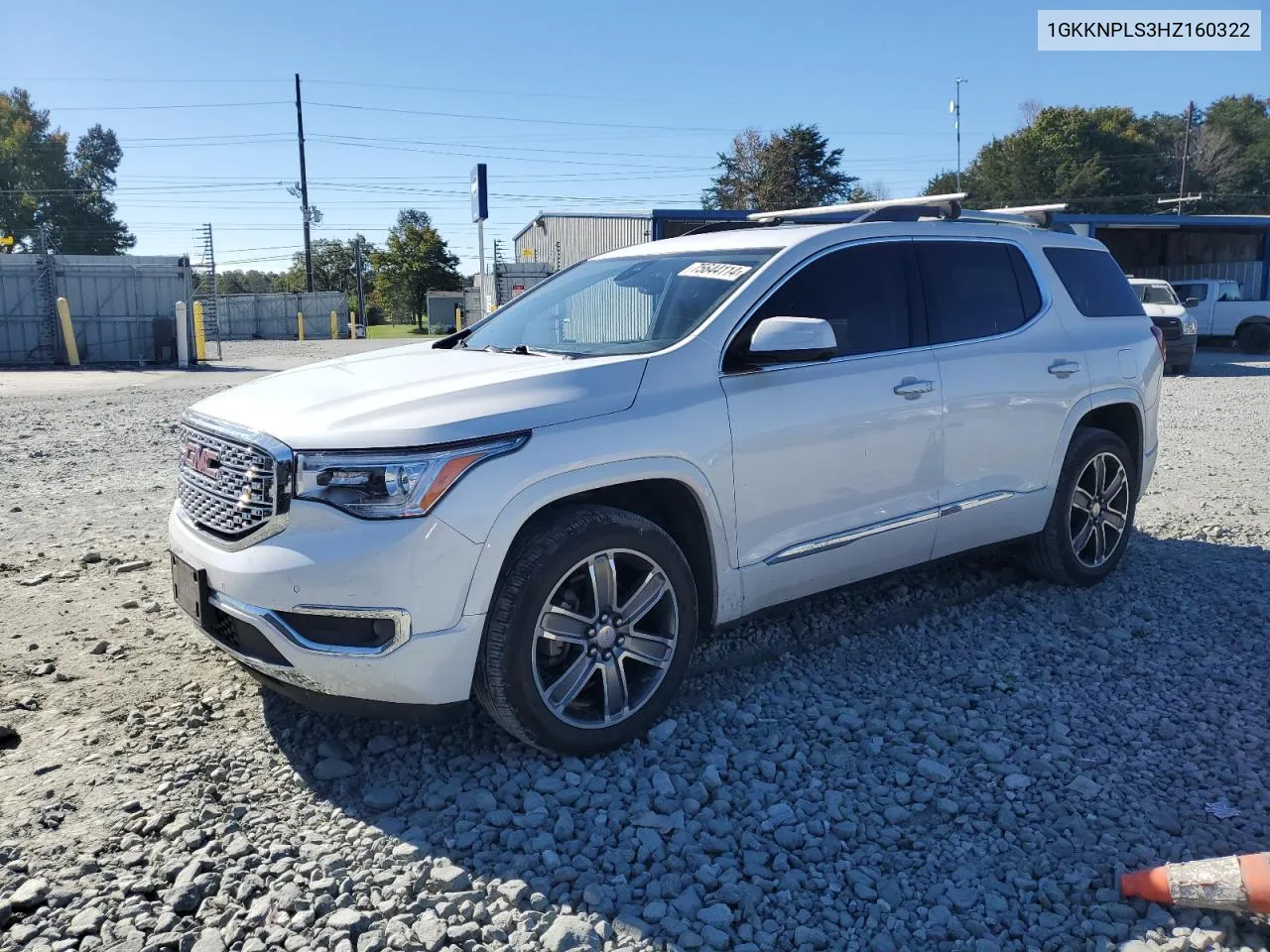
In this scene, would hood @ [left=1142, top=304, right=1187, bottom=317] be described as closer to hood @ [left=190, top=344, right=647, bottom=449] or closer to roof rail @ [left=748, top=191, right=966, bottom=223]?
roof rail @ [left=748, top=191, right=966, bottom=223]

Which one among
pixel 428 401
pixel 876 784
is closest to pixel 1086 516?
pixel 876 784

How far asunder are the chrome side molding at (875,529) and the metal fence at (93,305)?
885 inches

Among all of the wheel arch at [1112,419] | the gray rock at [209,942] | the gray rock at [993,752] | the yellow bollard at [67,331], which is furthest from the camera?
the yellow bollard at [67,331]

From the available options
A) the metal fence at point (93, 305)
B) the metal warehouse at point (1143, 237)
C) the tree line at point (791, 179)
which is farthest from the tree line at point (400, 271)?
the metal fence at point (93, 305)

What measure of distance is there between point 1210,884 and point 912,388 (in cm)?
225

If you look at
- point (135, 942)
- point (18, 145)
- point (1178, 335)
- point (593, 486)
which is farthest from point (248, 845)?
point (18, 145)

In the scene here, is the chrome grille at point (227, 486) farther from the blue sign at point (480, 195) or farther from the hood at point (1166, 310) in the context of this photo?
the hood at point (1166, 310)

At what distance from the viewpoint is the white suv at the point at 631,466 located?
10.5ft

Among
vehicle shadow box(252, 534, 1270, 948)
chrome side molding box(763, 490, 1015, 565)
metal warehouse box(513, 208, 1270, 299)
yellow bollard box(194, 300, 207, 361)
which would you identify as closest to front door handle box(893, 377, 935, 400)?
chrome side molding box(763, 490, 1015, 565)

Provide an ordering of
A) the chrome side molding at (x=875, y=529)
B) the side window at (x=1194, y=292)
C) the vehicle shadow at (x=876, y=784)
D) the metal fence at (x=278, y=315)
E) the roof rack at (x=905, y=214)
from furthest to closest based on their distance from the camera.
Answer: the metal fence at (x=278, y=315), the side window at (x=1194, y=292), the roof rack at (x=905, y=214), the chrome side molding at (x=875, y=529), the vehicle shadow at (x=876, y=784)

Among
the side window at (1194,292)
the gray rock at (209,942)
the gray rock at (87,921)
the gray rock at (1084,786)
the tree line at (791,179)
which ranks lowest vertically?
the gray rock at (209,942)

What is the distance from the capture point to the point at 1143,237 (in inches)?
1658

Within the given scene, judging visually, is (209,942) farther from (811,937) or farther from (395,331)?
(395,331)

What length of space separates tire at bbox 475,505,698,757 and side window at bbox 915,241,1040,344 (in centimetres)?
190
